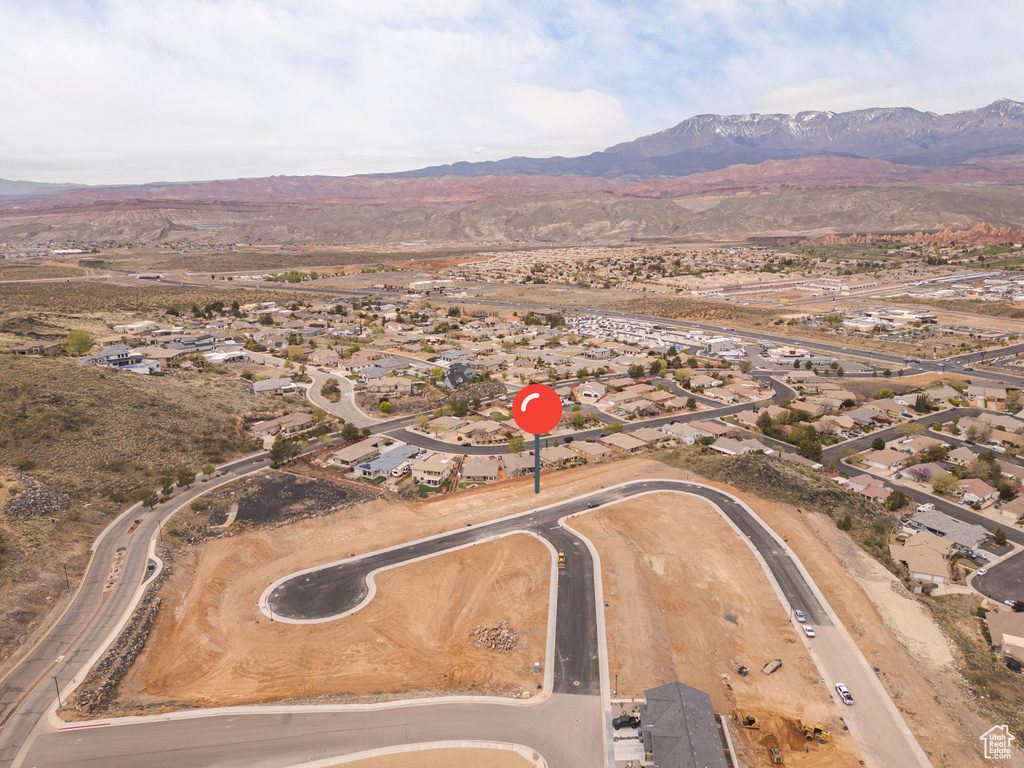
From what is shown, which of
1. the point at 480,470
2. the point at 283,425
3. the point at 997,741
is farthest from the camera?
the point at 283,425

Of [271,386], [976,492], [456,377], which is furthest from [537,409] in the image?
[271,386]

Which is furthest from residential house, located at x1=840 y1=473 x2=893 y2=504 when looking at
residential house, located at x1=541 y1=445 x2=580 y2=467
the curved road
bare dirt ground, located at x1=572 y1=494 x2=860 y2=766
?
residential house, located at x1=541 y1=445 x2=580 y2=467

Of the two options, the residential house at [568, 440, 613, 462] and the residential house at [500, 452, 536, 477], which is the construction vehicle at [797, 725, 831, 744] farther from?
the residential house at [568, 440, 613, 462]

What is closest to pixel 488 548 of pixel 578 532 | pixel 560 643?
pixel 578 532

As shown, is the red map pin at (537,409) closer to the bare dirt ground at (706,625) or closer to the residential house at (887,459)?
the bare dirt ground at (706,625)

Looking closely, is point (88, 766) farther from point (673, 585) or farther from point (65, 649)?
point (673, 585)

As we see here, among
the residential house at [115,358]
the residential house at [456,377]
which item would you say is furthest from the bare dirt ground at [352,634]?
the residential house at [115,358]

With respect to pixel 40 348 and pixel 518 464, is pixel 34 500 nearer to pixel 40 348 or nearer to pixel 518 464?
pixel 518 464

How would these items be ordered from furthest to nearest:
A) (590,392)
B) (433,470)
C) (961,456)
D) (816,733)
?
(590,392), (961,456), (433,470), (816,733)
